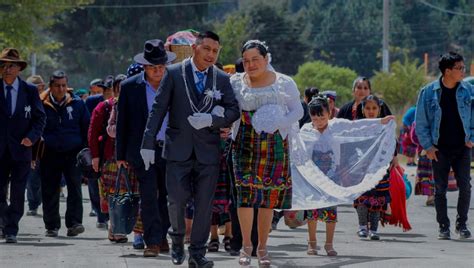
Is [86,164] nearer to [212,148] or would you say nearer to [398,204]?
[212,148]

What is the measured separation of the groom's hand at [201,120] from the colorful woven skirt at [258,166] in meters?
0.53

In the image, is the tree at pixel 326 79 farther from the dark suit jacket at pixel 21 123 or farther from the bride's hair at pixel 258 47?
the bride's hair at pixel 258 47

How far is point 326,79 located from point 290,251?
59.9 metres

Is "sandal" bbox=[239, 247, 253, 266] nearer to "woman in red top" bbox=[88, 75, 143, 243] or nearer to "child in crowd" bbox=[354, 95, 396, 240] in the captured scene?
"woman in red top" bbox=[88, 75, 143, 243]

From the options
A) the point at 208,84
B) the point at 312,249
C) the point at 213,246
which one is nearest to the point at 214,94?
the point at 208,84

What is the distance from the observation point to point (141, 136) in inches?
450

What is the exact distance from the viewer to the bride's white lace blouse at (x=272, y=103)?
10.4 m

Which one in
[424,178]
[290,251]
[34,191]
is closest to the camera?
[290,251]

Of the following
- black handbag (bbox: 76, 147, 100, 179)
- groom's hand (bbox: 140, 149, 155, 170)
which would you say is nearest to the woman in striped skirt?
groom's hand (bbox: 140, 149, 155, 170)

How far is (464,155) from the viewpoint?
14.1 metres

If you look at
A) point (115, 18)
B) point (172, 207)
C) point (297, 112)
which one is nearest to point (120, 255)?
point (172, 207)

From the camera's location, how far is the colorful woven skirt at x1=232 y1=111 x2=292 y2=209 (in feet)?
34.3

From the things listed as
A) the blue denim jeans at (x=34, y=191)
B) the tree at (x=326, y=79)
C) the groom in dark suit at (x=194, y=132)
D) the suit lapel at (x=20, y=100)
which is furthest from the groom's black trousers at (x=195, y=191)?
the tree at (x=326, y=79)

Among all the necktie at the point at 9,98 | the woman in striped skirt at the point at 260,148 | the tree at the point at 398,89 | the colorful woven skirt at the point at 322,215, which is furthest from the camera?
the tree at the point at 398,89
